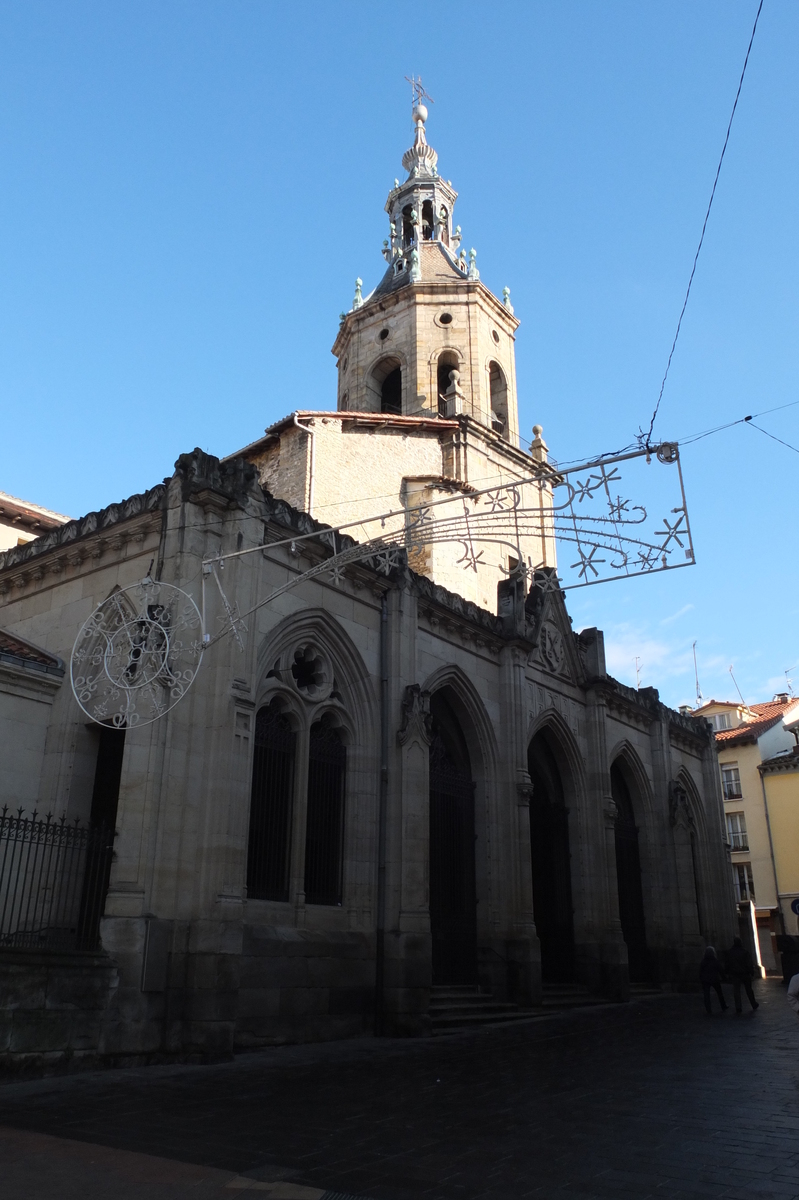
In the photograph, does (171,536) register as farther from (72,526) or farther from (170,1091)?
(170,1091)

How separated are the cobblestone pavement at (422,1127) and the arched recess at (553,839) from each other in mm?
10204

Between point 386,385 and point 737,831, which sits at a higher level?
point 386,385

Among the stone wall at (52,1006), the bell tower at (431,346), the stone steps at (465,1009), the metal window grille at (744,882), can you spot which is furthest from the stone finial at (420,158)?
the stone wall at (52,1006)

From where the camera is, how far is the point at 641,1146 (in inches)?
287

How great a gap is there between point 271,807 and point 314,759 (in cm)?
127

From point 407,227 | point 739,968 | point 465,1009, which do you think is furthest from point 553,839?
point 407,227

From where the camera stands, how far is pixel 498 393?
37375 mm

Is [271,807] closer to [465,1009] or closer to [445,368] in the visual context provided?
[465,1009]

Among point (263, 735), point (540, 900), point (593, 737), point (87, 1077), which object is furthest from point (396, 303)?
point (87, 1077)

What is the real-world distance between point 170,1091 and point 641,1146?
16.2 feet

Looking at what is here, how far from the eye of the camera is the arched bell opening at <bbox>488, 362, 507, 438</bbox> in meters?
36.8

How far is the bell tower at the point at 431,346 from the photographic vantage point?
3547 cm

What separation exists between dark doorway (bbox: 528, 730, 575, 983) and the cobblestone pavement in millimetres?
10167

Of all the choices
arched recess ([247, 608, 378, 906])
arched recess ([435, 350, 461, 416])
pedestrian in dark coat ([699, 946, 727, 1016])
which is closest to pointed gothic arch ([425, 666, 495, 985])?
arched recess ([247, 608, 378, 906])
